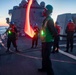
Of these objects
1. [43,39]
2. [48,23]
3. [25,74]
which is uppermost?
[48,23]

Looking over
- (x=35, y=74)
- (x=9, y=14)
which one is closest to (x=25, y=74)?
(x=35, y=74)

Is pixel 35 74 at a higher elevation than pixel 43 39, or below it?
below

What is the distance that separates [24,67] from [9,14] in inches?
1159

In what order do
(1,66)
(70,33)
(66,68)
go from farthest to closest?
1. (70,33)
2. (1,66)
3. (66,68)

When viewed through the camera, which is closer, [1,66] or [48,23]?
[48,23]

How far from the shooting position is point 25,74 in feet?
25.6

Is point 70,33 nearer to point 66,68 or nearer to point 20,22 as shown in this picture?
point 66,68

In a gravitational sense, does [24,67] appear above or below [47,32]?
below

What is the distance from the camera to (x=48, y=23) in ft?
23.4

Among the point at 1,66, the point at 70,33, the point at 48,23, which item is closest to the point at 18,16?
the point at 70,33

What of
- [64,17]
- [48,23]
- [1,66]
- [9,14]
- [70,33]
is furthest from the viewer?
[9,14]

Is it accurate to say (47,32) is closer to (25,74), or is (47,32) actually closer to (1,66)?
(25,74)

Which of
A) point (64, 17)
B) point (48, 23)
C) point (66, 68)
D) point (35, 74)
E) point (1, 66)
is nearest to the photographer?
point (48, 23)

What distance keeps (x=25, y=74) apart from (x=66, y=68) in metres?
1.76
